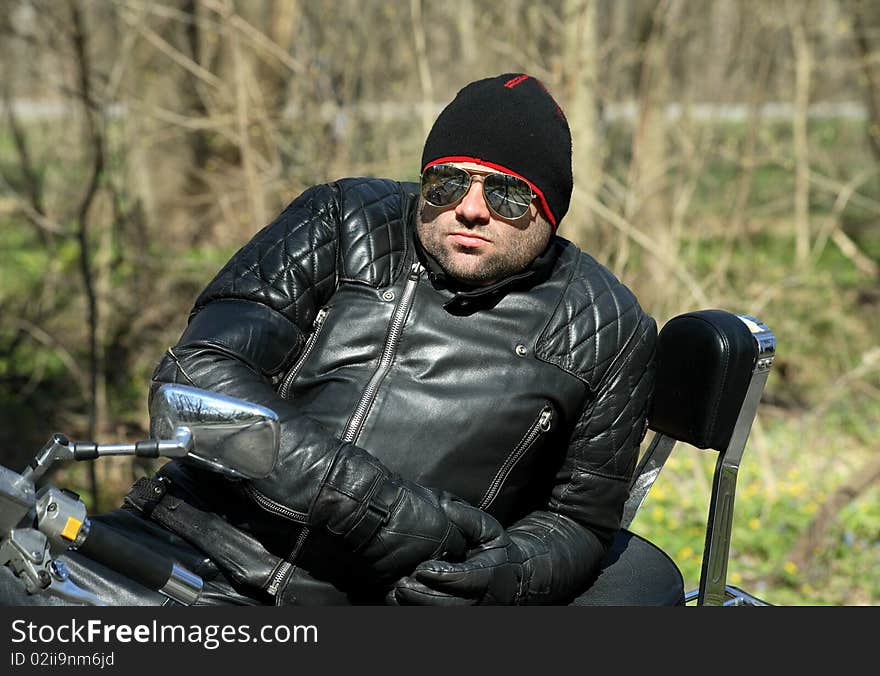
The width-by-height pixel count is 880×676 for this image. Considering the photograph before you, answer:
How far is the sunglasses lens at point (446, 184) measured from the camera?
2385 millimetres

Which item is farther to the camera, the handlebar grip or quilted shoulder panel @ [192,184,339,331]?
quilted shoulder panel @ [192,184,339,331]

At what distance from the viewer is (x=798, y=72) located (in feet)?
22.7

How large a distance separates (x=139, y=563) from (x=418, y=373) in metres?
0.74

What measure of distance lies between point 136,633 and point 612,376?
1.09 m

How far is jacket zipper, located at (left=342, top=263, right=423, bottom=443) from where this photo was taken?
2.30m

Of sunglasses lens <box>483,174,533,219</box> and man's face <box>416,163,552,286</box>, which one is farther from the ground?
sunglasses lens <box>483,174,533,219</box>

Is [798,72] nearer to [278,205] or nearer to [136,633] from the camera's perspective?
[278,205]

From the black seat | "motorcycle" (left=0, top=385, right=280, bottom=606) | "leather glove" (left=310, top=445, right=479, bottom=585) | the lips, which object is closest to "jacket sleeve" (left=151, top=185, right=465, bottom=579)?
"leather glove" (left=310, top=445, right=479, bottom=585)

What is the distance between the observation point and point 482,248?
239 centimetres

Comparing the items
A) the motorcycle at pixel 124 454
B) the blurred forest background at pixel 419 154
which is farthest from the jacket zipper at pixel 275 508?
the blurred forest background at pixel 419 154

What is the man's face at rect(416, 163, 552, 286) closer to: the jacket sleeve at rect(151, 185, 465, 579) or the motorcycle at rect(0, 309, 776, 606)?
the jacket sleeve at rect(151, 185, 465, 579)

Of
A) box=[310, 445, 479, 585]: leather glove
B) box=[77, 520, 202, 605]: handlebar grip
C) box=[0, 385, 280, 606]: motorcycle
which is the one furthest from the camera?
box=[310, 445, 479, 585]: leather glove

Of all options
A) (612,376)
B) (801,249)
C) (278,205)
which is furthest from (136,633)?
(801,249)

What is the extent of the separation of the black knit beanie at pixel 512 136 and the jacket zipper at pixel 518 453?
404 millimetres
